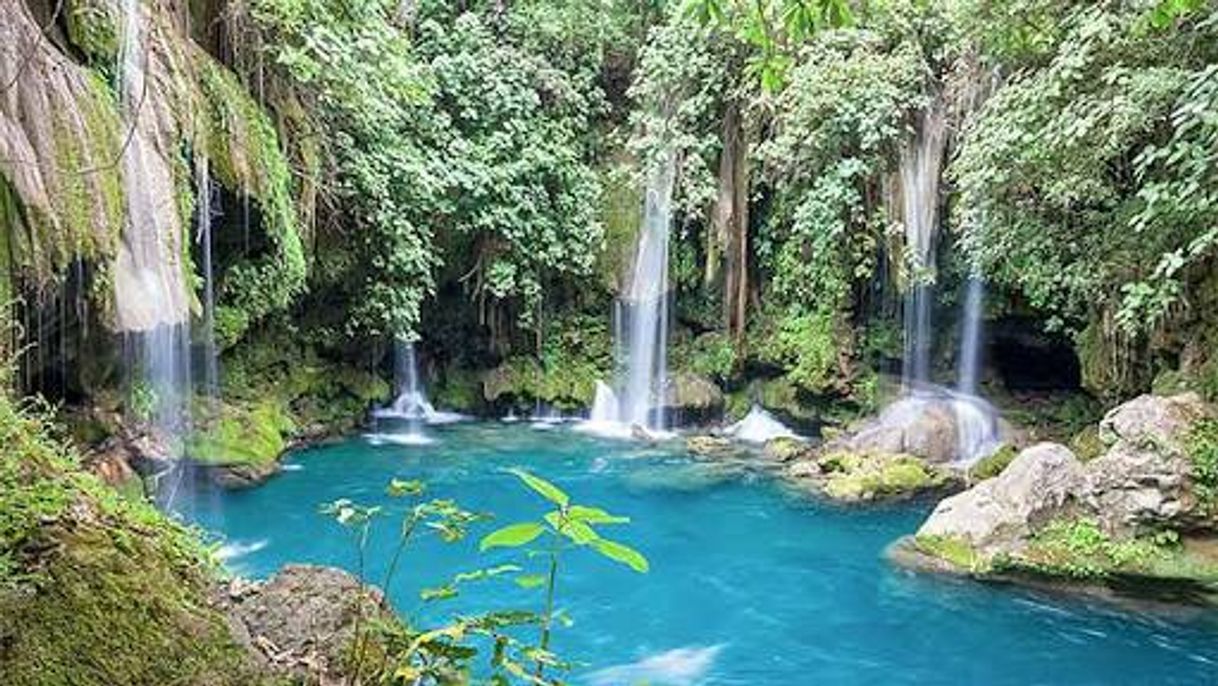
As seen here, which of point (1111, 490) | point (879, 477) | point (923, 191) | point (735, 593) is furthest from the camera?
point (923, 191)

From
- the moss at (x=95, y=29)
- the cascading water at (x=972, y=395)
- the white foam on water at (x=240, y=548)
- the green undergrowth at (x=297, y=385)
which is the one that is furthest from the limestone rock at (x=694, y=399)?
the moss at (x=95, y=29)

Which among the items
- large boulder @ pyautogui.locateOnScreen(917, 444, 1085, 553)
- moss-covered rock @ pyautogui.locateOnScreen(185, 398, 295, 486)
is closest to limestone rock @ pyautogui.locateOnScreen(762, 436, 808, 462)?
large boulder @ pyautogui.locateOnScreen(917, 444, 1085, 553)

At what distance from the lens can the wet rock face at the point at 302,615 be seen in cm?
219

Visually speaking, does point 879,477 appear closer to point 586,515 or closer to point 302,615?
point 302,615

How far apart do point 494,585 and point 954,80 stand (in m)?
7.86

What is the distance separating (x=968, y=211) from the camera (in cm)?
1041

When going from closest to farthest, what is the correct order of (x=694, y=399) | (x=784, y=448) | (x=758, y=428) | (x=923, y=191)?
1. (x=784, y=448)
2. (x=923, y=191)
3. (x=758, y=428)
4. (x=694, y=399)

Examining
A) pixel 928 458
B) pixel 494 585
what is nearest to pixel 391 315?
pixel 494 585

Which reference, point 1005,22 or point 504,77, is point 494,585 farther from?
point 504,77

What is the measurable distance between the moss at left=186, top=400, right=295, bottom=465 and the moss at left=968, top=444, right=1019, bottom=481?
7307 millimetres

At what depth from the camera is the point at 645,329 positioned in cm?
1522

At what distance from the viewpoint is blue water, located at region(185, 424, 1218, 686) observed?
21.8 feet

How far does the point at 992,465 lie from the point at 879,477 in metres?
1.17

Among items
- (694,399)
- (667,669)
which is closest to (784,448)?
(694,399)
